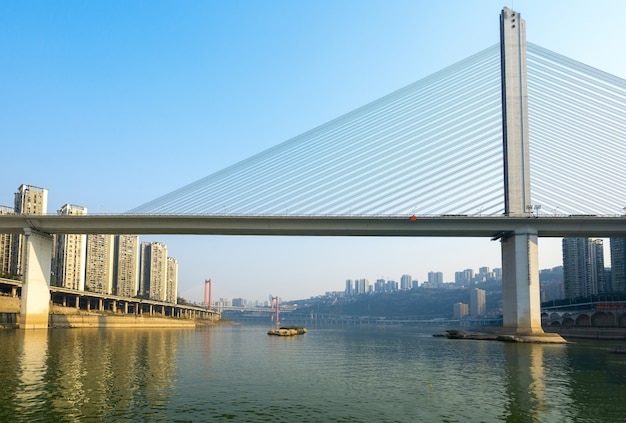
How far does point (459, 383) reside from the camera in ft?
88.3

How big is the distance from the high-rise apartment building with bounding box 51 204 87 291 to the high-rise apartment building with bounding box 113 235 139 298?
3132 centimetres

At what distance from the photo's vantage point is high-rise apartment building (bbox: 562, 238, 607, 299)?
14388 cm

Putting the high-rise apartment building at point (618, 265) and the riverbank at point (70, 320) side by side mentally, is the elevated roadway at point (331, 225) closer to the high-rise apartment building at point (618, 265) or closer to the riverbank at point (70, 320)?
the riverbank at point (70, 320)

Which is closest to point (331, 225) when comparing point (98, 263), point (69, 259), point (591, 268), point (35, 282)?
point (35, 282)

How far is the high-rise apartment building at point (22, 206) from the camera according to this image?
424ft

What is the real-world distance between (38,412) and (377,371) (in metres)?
19.8

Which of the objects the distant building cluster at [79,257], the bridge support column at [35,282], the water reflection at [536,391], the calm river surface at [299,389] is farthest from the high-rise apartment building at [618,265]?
the distant building cluster at [79,257]

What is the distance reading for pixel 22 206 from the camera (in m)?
128

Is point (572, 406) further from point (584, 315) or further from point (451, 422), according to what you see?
point (584, 315)

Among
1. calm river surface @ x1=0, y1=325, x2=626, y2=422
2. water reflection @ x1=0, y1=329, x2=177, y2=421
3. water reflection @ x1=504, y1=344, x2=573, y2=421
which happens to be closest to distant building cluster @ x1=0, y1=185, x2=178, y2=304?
water reflection @ x1=0, y1=329, x2=177, y2=421

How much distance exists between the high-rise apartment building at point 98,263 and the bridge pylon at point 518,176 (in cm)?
12664

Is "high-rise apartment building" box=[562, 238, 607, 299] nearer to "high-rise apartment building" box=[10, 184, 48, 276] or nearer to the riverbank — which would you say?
the riverbank

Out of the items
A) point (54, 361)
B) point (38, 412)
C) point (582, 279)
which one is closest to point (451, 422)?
point (38, 412)

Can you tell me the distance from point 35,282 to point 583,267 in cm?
14025
